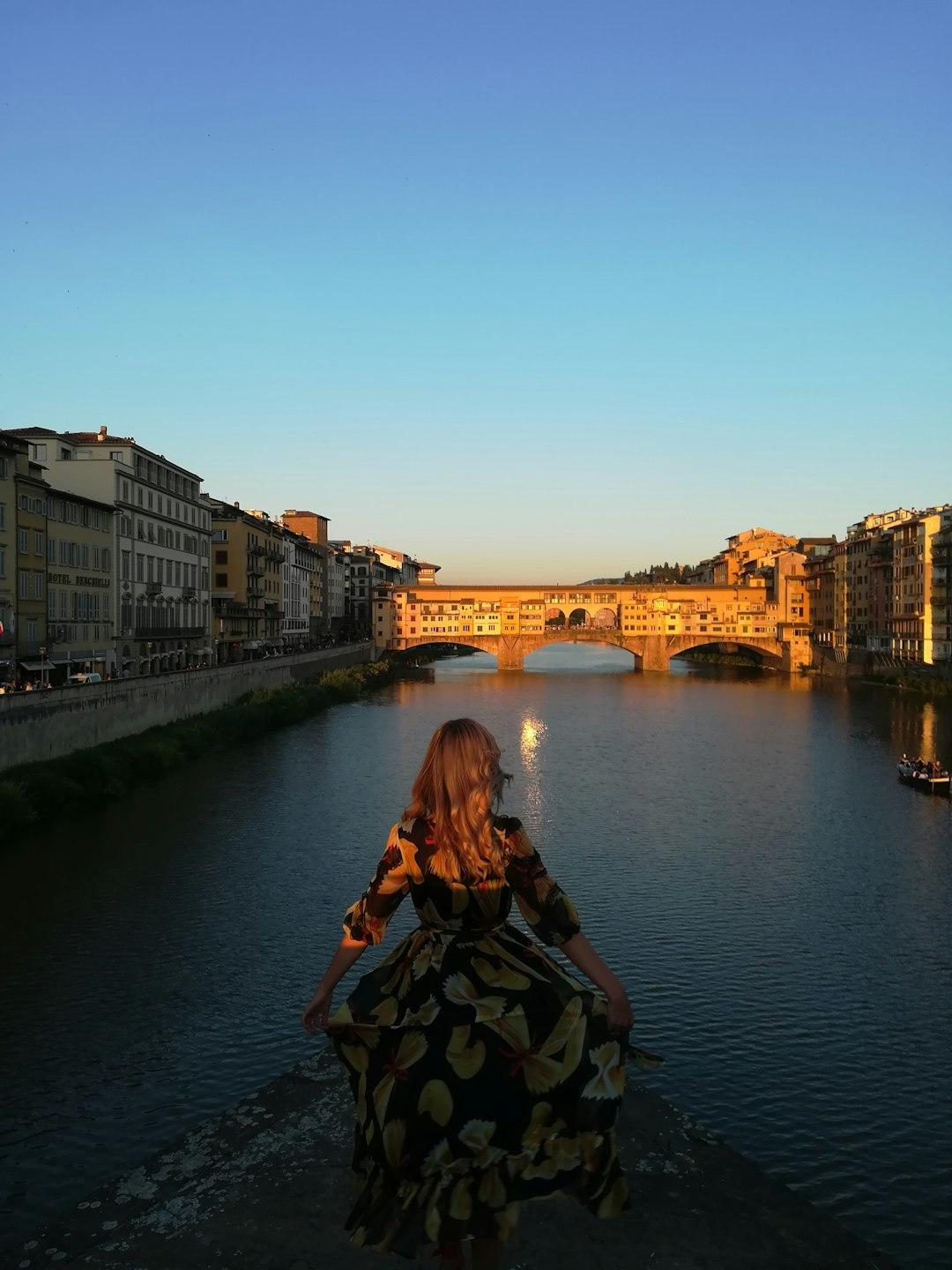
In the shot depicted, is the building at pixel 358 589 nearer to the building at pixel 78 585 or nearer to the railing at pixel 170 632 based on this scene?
the railing at pixel 170 632

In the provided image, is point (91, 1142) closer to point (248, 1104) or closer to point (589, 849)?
point (248, 1104)

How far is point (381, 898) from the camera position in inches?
155

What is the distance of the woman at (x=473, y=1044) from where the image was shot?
3.75m

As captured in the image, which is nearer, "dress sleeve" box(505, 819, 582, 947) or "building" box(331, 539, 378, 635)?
"dress sleeve" box(505, 819, 582, 947)

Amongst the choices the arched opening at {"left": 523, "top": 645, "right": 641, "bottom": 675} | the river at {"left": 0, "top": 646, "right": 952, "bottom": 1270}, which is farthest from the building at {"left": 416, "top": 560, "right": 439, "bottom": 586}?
the river at {"left": 0, "top": 646, "right": 952, "bottom": 1270}

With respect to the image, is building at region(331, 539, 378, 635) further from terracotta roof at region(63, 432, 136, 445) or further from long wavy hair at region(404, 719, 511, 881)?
long wavy hair at region(404, 719, 511, 881)

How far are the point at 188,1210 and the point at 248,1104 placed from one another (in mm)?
1786

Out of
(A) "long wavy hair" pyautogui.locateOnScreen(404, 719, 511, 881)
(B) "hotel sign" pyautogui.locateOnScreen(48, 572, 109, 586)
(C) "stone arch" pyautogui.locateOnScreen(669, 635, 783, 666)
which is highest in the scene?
(B) "hotel sign" pyautogui.locateOnScreen(48, 572, 109, 586)

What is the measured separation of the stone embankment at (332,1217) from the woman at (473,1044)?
1943 mm

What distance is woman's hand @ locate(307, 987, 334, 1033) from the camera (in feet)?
13.0

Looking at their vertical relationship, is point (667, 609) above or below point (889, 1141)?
above

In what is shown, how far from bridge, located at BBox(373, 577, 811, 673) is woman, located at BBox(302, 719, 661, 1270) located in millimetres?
84176

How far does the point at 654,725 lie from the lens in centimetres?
4962

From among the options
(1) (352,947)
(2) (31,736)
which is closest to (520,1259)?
(1) (352,947)
